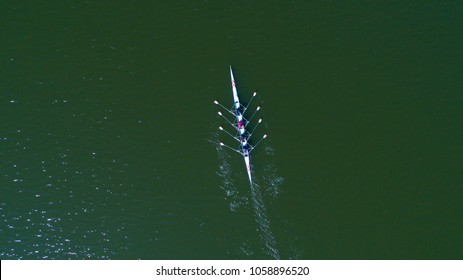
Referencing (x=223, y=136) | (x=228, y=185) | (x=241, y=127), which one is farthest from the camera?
(x=223, y=136)

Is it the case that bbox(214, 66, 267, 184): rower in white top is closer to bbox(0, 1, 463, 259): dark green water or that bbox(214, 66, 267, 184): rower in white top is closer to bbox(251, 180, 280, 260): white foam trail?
bbox(0, 1, 463, 259): dark green water

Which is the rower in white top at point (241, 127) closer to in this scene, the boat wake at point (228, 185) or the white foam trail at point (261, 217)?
the boat wake at point (228, 185)

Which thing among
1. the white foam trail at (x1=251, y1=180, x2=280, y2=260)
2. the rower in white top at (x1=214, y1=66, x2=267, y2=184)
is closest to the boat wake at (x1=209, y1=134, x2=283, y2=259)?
the white foam trail at (x1=251, y1=180, x2=280, y2=260)

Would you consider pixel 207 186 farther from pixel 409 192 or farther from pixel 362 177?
pixel 409 192

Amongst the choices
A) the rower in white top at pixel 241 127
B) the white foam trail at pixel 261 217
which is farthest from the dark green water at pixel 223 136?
the rower in white top at pixel 241 127

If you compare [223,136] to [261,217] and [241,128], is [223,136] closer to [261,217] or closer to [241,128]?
[241,128]

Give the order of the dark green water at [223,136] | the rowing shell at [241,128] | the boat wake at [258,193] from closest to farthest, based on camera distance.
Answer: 1. the rowing shell at [241,128]
2. the dark green water at [223,136]
3. the boat wake at [258,193]

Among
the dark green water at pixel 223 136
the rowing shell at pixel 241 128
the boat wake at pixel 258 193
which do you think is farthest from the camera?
the boat wake at pixel 258 193

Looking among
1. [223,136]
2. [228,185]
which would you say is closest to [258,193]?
[228,185]

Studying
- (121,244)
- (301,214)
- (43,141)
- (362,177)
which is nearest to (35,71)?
(43,141)
